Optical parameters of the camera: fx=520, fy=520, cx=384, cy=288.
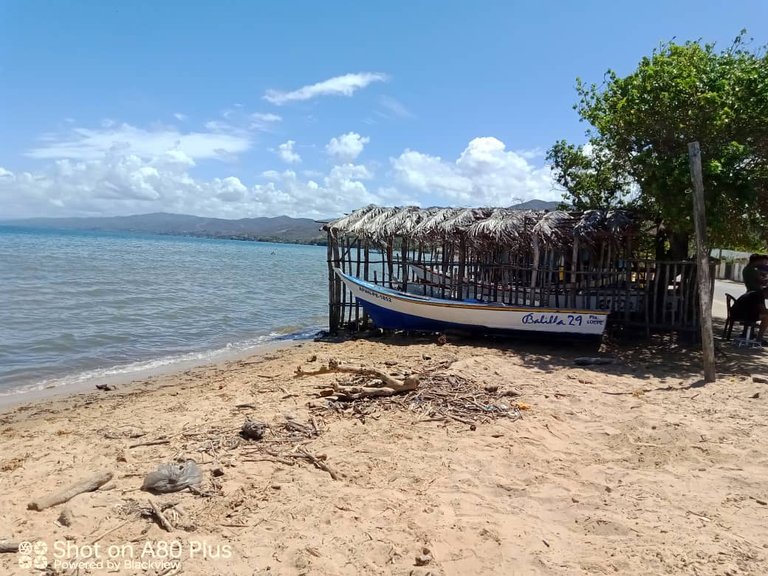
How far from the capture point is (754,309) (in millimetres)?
9406

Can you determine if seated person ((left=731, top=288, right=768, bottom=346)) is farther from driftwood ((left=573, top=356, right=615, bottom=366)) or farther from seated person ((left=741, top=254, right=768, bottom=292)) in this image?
driftwood ((left=573, top=356, right=615, bottom=366))

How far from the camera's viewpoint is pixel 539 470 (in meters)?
4.53

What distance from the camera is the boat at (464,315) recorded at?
9.60 m

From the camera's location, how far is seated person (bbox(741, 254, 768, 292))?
30.8 feet

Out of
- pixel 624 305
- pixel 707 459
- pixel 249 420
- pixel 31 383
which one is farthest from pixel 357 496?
pixel 624 305

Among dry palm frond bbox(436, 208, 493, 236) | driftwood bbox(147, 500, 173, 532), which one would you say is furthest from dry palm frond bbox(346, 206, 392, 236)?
driftwood bbox(147, 500, 173, 532)

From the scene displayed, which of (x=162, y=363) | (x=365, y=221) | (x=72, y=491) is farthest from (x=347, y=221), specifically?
(x=72, y=491)

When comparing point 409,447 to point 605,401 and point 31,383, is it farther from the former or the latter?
point 31,383

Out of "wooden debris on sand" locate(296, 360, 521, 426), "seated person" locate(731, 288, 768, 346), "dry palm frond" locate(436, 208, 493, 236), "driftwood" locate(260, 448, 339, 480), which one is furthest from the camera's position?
"dry palm frond" locate(436, 208, 493, 236)

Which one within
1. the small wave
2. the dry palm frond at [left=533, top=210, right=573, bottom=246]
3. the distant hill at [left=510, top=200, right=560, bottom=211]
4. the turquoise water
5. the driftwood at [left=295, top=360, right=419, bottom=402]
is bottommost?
the small wave

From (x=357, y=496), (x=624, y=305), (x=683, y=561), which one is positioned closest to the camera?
(x=683, y=561)

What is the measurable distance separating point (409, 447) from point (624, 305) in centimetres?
710

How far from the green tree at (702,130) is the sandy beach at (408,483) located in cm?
291

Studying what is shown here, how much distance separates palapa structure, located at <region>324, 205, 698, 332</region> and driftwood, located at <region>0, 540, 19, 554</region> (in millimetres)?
8663
